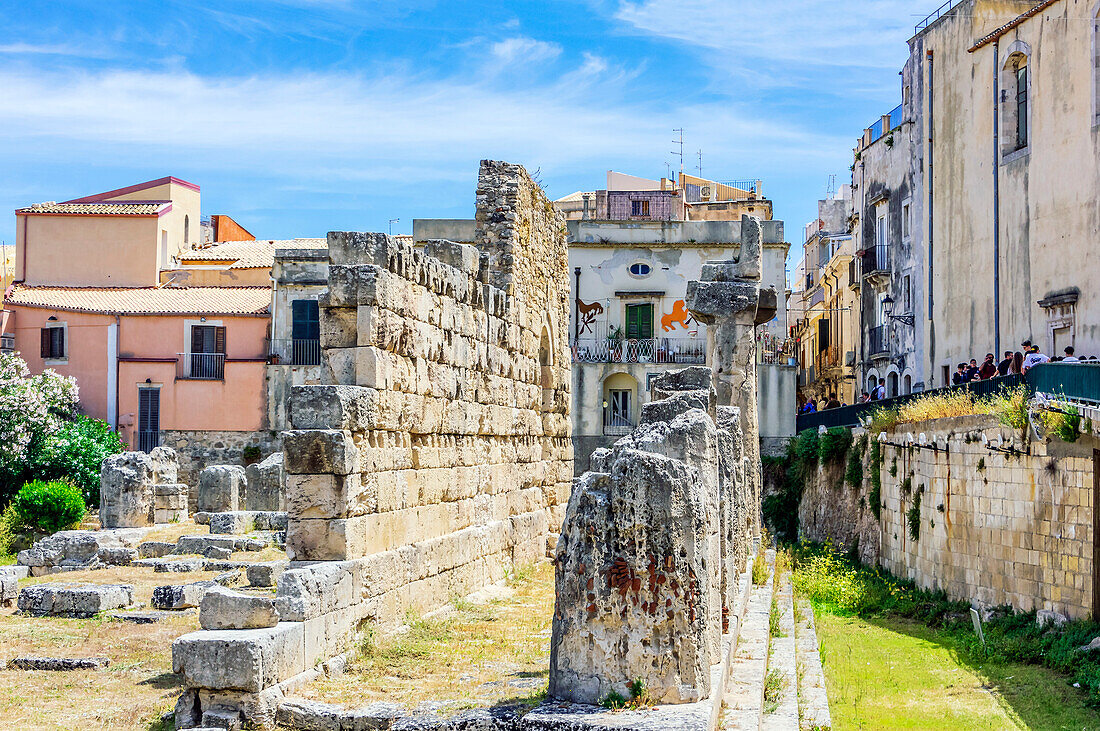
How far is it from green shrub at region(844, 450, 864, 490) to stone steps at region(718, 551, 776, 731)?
10940 millimetres

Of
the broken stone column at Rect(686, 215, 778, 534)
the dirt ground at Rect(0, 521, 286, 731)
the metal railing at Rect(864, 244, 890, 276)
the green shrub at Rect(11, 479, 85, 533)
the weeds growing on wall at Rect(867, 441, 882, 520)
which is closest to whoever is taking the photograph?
the dirt ground at Rect(0, 521, 286, 731)

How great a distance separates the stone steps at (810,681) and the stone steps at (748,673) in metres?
0.50

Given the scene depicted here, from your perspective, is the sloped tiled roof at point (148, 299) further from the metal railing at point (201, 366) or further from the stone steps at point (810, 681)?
the stone steps at point (810, 681)

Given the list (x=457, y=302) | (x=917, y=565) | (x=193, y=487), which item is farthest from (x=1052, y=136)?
(x=193, y=487)

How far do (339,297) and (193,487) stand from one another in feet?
83.1

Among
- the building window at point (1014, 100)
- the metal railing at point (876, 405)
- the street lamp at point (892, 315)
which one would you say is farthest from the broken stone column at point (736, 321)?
the street lamp at point (892, 315)

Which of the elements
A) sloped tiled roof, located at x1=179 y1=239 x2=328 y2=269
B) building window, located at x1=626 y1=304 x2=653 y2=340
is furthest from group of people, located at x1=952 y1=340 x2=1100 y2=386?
sloped tiled roof, located at x1=179 y1=239 x2=328 y2=269

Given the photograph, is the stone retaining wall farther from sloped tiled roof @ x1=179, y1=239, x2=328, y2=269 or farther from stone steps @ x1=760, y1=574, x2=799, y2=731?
sloped tiled roof @ x1=179, y1=239, x2=328, y2=269

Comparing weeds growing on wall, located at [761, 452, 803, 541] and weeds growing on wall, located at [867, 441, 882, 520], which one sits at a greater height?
weeds growing on wall, located at [867, 441, 882, 520]

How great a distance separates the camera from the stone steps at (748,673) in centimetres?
643

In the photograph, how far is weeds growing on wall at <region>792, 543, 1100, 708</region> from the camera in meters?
11.2

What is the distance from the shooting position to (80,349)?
34875 millimetres

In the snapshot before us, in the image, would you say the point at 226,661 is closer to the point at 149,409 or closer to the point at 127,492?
the point at 127,492

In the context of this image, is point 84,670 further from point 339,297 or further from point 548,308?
point 548,308
